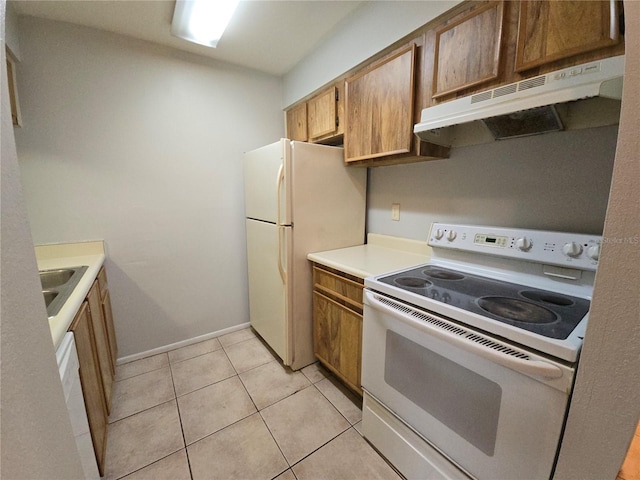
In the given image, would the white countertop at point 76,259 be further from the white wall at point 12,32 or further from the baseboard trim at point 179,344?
the white wall at point 12,32

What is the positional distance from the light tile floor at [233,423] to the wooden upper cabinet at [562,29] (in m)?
1.90

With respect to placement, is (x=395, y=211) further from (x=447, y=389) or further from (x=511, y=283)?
(x=447, y=389)

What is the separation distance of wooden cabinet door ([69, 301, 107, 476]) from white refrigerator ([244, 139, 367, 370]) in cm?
104

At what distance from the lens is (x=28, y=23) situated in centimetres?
164

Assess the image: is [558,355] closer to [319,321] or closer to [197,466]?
[319,321]

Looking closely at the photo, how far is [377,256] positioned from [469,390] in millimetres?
959

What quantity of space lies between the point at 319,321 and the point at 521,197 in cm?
140

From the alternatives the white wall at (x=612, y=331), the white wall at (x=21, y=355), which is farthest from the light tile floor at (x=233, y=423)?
the white wall at (x=21, y=355)

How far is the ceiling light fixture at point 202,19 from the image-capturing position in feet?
5.11

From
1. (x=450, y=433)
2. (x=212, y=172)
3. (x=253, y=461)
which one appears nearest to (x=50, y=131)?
(x=212, y=172)

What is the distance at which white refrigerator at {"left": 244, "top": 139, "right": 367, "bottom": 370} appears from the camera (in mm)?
1786

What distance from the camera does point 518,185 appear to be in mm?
1337

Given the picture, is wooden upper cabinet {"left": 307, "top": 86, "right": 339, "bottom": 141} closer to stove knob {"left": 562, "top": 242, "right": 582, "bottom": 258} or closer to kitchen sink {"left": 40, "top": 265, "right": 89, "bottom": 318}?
stove knob {"left": 562, "top": 242, "right": 582, "bottom": 258}

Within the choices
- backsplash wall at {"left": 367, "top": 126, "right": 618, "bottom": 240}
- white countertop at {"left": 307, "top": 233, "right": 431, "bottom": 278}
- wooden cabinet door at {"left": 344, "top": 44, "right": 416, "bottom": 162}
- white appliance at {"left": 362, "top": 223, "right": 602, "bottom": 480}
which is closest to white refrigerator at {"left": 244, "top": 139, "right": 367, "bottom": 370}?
white countertop at {"left": 307, "top": 233, "right": 431, "bottom": 278}
